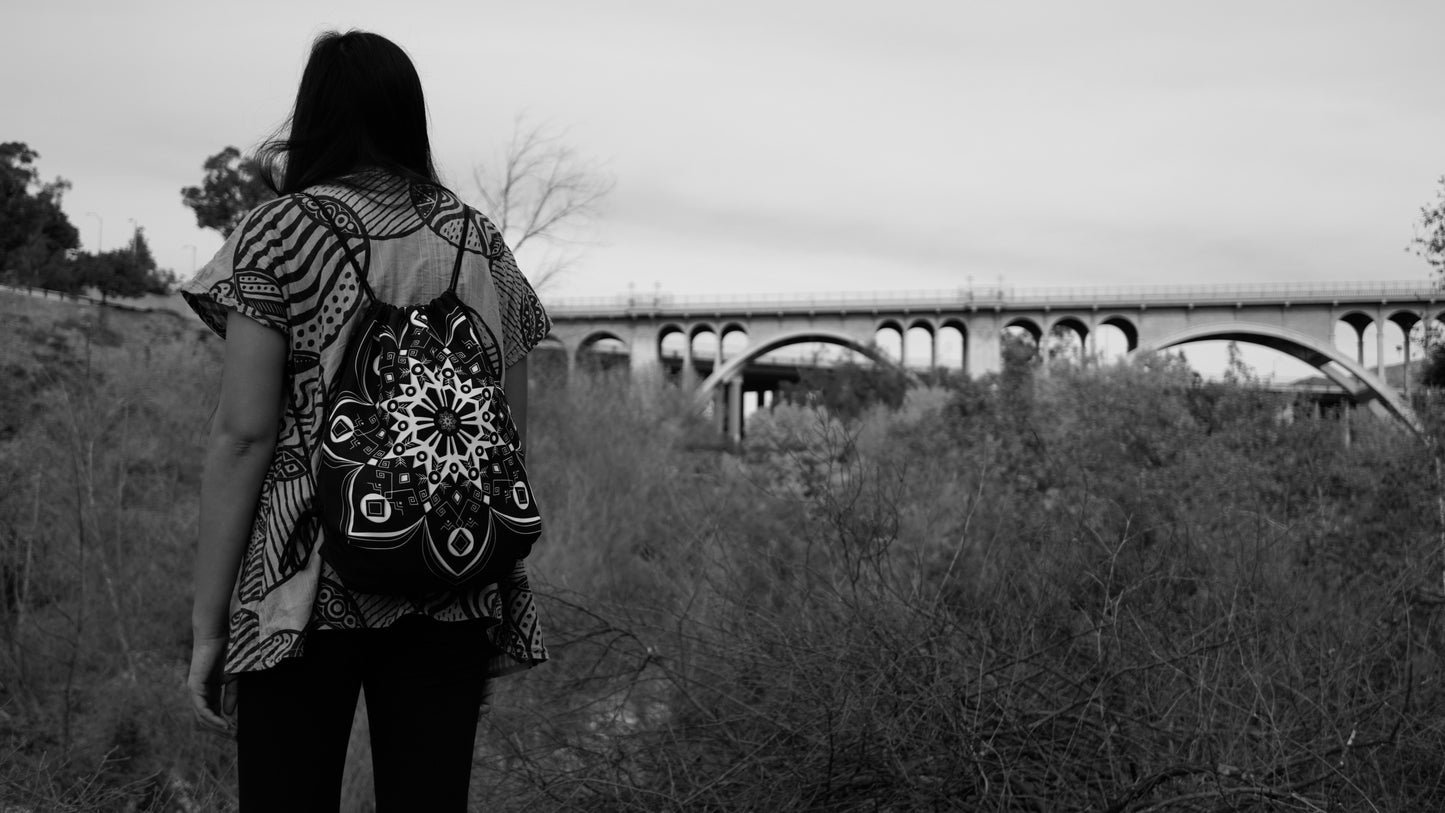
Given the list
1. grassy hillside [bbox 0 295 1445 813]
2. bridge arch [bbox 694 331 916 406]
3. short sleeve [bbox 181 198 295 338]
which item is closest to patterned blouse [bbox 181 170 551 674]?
short sleeve [bbox 181 198 295 338]

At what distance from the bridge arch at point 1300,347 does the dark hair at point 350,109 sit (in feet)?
155

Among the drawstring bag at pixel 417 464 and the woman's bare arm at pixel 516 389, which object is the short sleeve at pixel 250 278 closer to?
the drawstring bag at pixel 417 464

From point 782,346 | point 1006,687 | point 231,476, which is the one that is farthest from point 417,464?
point 782,346

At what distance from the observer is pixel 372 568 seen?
4.82ft

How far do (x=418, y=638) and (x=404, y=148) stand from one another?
2.35ft

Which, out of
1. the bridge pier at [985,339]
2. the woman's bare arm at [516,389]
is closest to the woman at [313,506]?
the woman's bare arm at [516,389]

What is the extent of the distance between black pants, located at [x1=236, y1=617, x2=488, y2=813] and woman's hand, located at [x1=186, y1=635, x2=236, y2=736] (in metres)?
0.05

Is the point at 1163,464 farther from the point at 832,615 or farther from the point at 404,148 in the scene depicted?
the point at 404,148

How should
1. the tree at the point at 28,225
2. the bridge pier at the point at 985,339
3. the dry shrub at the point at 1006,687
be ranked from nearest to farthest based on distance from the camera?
the dry shrub at the point at 1006,687 → the tree at the point at 28,225 → the bridge pier at the point at 985,339

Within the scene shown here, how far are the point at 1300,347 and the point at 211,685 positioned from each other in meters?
55.5

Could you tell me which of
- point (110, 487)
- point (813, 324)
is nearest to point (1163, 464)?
point (110, 487)

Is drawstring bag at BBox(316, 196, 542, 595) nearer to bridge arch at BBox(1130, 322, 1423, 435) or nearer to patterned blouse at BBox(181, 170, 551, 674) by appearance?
patterned blouse at BBox(181, 170, 551, 674)

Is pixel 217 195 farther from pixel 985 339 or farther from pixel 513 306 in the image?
pixel 513 306

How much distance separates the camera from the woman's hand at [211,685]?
1555mm
